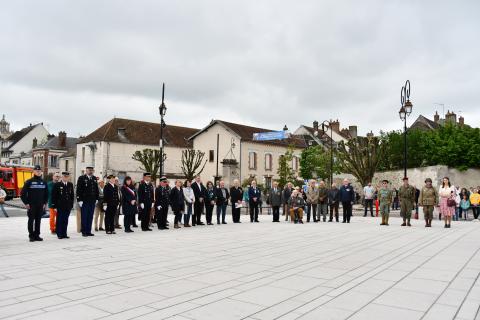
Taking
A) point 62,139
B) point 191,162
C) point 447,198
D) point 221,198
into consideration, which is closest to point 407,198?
point 447,198

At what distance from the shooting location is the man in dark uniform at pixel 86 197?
11398 mm

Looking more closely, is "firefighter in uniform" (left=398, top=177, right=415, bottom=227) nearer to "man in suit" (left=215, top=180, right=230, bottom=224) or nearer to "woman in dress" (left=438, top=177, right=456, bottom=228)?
"woman in dress" (left=438, top=177, right=456, bottom=228)

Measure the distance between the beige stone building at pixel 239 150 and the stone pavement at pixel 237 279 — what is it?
37.6 metres

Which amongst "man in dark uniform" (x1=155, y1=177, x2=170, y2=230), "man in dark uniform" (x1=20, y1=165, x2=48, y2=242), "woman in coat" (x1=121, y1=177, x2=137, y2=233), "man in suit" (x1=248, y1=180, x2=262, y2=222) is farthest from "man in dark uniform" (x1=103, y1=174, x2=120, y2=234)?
"man in suit" (x1=248, y1=180, x2=262, y2=222)

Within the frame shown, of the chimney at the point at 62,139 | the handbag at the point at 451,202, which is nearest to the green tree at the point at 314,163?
the handbag at the point at 451,202

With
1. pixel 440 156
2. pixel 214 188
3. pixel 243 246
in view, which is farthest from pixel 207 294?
pixel 440 156

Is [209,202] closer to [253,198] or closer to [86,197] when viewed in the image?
[253,198]

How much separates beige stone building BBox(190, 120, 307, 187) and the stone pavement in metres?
37.6

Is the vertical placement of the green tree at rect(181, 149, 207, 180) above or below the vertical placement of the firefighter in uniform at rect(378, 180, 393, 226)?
above

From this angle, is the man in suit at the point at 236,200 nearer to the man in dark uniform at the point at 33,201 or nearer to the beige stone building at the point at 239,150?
the man in dark uniform at the point at 33,201

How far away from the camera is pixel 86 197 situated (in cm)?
1148

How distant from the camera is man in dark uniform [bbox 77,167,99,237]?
11398mm

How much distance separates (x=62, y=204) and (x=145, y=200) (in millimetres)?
2973

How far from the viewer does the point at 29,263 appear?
7.25 m
